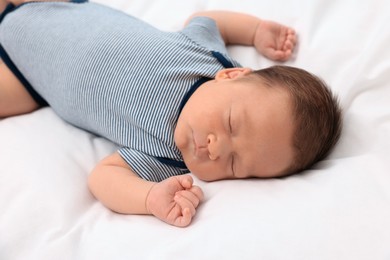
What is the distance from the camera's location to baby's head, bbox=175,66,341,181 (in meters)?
0.94

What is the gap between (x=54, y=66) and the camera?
1.19 metres

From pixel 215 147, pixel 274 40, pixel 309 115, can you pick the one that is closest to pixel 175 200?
pixel 215 147

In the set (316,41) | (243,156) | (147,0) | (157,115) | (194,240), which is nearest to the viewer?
(194,240)

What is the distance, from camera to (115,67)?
1114mm

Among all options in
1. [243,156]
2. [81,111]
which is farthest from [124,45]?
[243,156]

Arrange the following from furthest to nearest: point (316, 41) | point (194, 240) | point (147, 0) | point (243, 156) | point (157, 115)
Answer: point (147, 0)
point (316, 41)
point (157, 115)
point (243, 156)
point (194, 240)

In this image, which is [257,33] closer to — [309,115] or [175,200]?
[309,115]

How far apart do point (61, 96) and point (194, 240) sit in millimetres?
607

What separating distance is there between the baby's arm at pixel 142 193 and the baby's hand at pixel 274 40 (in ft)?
1.61

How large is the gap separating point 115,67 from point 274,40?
1.40ft

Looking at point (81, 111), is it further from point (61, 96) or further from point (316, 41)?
point (316, 41)

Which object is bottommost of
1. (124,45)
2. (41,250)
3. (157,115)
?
(41,250)

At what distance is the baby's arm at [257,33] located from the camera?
121 cm

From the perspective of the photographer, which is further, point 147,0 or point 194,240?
point 147,0
